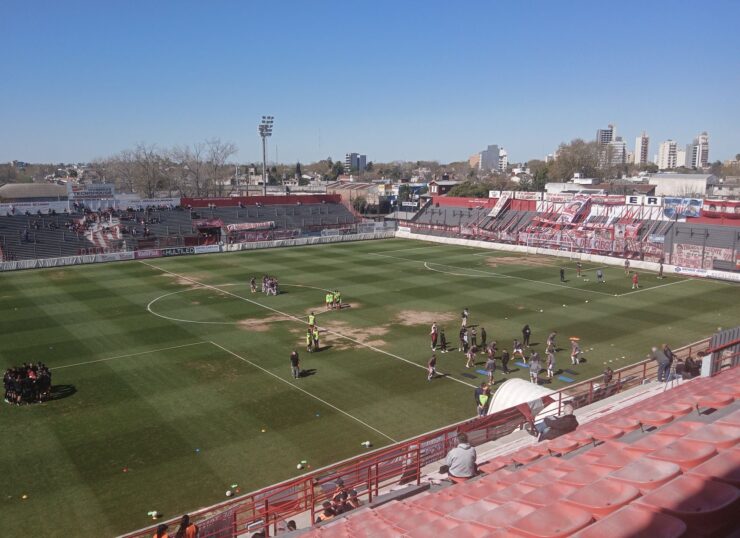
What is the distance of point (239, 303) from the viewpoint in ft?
124

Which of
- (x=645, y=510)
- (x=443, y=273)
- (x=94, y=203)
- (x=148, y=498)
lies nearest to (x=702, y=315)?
(x=443, y=273)

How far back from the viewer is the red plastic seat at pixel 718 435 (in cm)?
686

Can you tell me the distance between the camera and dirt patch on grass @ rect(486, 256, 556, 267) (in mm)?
53031

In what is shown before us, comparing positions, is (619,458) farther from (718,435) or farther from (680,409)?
(680,409)

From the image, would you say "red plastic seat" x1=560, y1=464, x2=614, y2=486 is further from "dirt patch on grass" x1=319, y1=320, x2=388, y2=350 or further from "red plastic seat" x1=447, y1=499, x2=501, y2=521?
"dirt patch on grass" x1=319, y1=320, x2=388, y2=350

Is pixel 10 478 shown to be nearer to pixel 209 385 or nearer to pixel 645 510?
pixel 209 385

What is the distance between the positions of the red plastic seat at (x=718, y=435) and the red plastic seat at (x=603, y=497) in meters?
1.61

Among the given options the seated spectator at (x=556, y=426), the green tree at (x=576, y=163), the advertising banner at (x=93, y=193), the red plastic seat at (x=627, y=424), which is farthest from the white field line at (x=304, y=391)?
the green tree at (x=576, y=163)

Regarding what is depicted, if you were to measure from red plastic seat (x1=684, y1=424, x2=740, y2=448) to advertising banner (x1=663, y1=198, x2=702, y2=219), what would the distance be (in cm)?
5341

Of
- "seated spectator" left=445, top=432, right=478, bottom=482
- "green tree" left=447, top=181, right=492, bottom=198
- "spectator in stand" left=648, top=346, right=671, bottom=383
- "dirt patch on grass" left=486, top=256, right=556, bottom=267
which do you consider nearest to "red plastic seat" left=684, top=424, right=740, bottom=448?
"seated spectator" left=445, top=432, right=478, bottom=482

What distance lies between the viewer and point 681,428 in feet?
27.3

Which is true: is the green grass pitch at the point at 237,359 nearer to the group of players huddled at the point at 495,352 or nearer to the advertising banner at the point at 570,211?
the group of players huddled at the point at 495,352

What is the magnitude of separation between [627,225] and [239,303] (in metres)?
40.1

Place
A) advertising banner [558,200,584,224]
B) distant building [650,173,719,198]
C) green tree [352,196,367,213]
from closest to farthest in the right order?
advertising banner [558,200,584,224] < distant building [650,173,719,198] < green tree [352,196,367,213]
